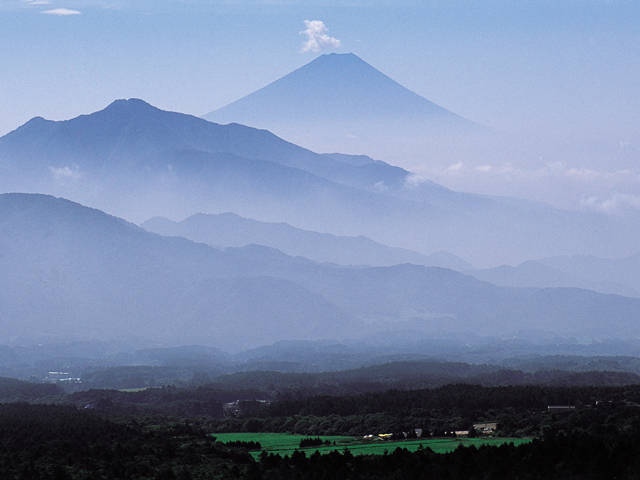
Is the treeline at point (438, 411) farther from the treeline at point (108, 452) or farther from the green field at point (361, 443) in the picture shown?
the treeline at point (108, 452)

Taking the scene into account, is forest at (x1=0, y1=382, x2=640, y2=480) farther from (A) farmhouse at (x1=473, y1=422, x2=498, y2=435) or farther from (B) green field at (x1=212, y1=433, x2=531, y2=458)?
(B) green field at (x1=212, y1=433, x2=531, y2=458)

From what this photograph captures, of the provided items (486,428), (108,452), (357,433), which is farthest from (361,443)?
(108,452)

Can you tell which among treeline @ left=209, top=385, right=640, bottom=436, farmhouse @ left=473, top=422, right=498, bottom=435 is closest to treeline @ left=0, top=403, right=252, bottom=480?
treeline @ left=209, top=385, right=640, bottom=436

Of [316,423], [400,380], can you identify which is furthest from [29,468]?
[400,380]

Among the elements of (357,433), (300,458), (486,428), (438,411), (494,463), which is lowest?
(494,463)

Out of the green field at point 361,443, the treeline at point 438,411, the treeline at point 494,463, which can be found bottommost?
the treeline at point 494,463

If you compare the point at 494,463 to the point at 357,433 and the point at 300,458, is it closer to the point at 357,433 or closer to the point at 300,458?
the point at 300,458

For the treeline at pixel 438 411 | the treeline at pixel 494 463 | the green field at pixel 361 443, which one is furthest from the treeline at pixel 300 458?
the treeline at pixel 438 411

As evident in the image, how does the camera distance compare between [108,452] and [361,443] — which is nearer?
[108,452]

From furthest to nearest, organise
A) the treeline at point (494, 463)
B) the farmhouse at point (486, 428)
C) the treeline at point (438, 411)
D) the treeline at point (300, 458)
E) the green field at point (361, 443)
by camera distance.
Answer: the treeline at point (438, 411), the farmhouse at point (486, 428), the green field at point (361, 443), the treeline at point (300, 458), the treeline at point (494, 463)
